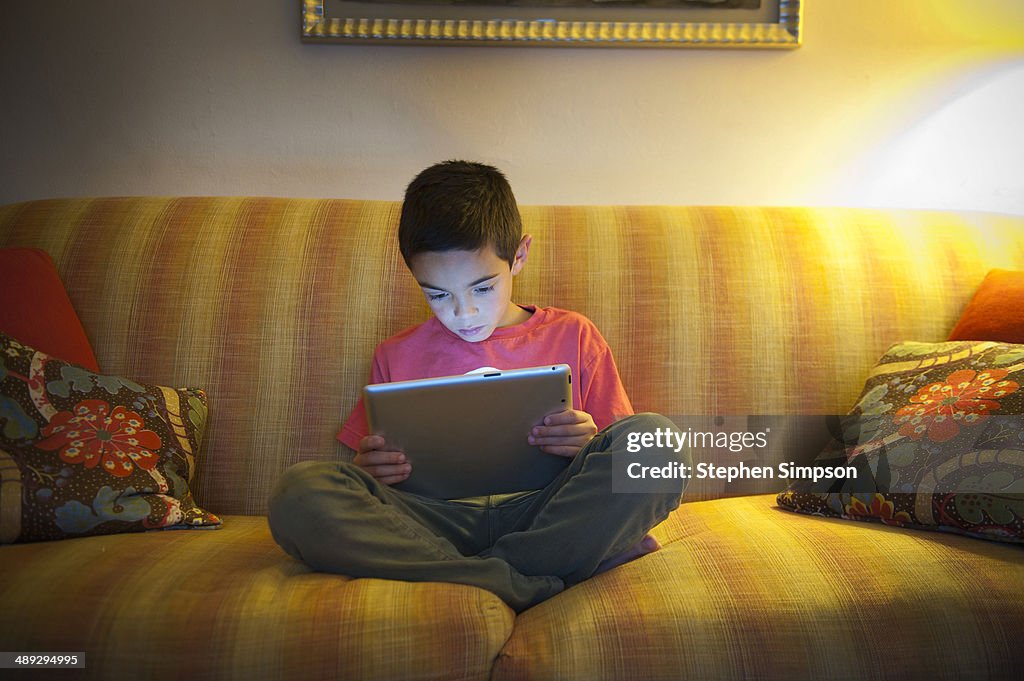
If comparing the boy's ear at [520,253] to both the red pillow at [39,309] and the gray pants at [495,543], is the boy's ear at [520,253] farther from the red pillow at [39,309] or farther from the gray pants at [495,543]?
the red pillow at [39,309]

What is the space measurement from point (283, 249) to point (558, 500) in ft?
2.73

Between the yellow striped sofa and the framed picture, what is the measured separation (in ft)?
1.56

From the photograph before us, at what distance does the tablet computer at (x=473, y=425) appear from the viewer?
1244 millimetres

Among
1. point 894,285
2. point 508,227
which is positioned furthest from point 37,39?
point 894,285

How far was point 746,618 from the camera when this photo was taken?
1102mm

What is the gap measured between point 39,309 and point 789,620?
133 centimetres

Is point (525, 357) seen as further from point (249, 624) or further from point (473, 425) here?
point (249, 624)

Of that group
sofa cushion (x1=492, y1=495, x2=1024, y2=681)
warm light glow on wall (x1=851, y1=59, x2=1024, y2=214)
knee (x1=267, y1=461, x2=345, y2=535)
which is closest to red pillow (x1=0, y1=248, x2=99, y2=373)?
knee (x1=267, y1=461, x2=345, y2=535)

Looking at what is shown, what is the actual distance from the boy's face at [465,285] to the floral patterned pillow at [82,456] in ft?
1.68

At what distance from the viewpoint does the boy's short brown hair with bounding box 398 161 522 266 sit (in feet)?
4.51

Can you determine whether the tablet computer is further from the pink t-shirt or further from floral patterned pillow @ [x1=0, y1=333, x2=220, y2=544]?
floral patterned pillow @ [x1=0, y1=333, x2=220, y2=544]

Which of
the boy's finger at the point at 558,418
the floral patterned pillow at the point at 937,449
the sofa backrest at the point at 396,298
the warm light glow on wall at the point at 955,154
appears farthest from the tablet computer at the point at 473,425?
the warm light glow on wall at the point at 955,154

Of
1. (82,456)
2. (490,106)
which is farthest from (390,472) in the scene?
(490,106)

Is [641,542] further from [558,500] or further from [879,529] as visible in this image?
[879,529]
